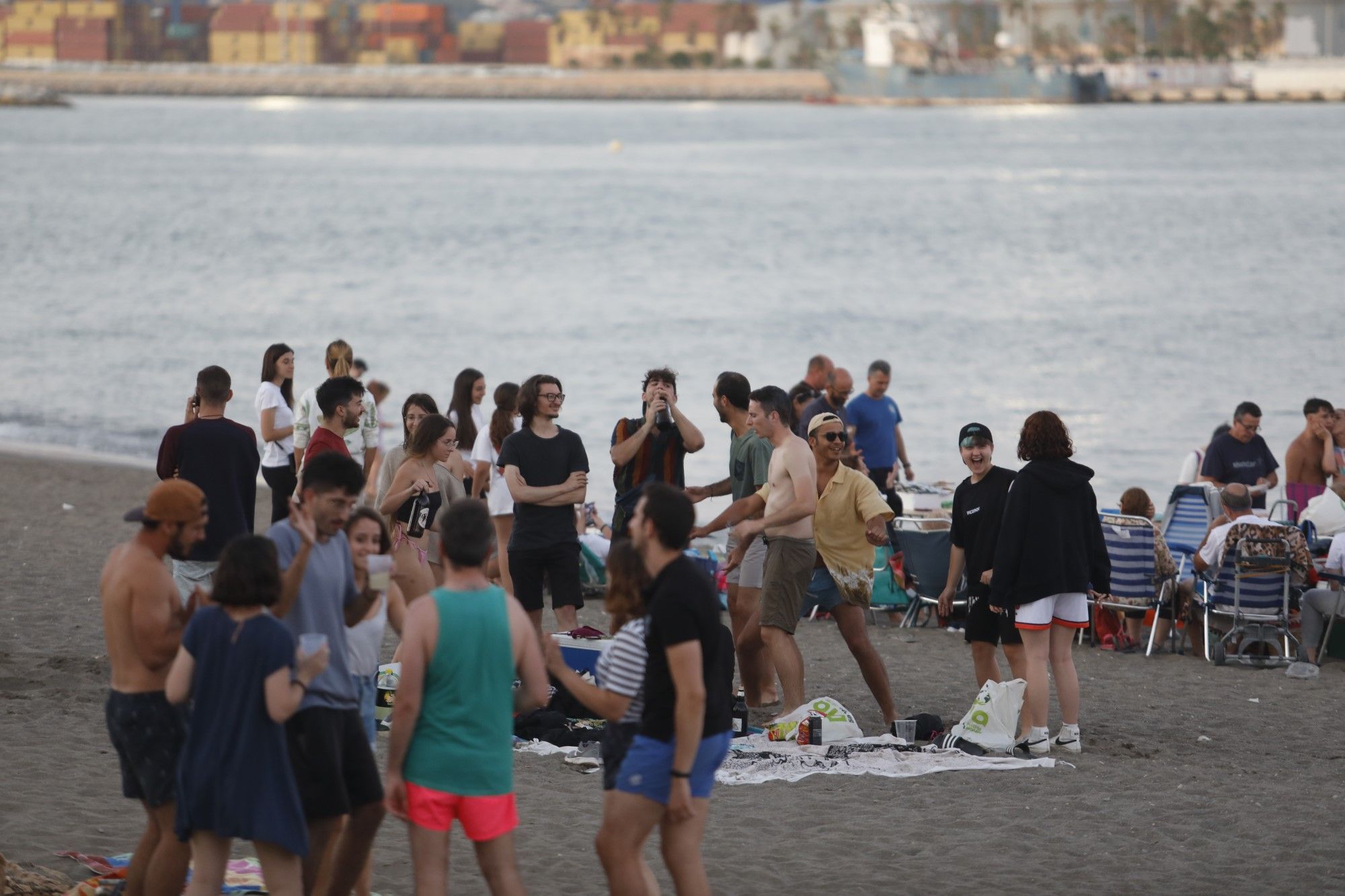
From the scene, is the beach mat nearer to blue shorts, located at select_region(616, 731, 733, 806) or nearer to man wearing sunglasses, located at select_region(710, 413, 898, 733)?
blue shorts, located at select_region(616, 731, 733, 806)

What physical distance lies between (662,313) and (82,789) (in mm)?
34617

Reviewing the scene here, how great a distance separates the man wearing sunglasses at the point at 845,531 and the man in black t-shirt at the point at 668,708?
311cm

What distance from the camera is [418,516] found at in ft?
23.9

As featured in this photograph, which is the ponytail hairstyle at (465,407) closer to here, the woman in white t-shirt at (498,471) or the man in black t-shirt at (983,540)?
the woman in white t-shirt at (498,471)

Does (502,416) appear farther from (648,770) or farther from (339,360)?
(648,770)

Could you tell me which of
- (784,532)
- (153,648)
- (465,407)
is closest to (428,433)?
(784,532)

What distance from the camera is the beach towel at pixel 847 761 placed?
718 cm

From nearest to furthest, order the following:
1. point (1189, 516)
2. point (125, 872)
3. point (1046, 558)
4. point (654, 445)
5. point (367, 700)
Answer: point (367, 700) → point (125, 872) → point (1046, 558) → point (654, 445) → point (1189, 516)

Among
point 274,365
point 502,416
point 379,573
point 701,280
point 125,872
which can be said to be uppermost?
point 701,280

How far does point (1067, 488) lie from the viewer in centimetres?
728

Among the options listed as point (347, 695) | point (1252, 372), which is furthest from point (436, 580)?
point (1252, 372)

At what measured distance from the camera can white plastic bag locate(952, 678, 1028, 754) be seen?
7520 millimetres

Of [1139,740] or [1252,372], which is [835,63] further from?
[1139,740]

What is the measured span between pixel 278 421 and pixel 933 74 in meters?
174
